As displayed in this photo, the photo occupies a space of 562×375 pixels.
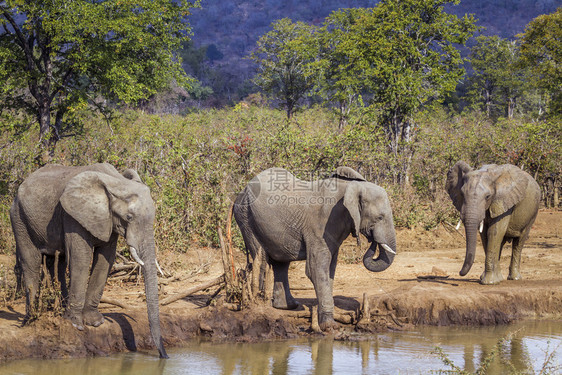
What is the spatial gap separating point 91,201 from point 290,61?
1741 inches

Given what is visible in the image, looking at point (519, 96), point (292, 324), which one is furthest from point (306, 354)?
point (519, 96)

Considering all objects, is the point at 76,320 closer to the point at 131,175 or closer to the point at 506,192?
the point at 131,175

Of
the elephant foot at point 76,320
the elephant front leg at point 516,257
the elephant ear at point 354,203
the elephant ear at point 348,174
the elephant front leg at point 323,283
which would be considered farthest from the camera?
the elephant front leg at point 516,257

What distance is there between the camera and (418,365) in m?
8.86

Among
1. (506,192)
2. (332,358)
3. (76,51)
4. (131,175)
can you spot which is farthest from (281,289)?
(76,51)

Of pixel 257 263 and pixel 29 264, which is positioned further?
pixel 257 263

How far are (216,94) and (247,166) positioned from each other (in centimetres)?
8260

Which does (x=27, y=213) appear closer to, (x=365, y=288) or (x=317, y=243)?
(x=317, y=243)

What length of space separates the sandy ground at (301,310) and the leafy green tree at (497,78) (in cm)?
4820

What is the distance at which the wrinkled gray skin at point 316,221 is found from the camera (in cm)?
941

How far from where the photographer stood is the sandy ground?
28.4 feet

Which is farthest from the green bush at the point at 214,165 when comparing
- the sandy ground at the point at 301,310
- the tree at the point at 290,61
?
the tree at the point at 290,61

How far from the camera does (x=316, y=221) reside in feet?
32.2

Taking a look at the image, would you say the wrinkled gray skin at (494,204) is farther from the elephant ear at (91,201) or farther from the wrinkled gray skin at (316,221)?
the elephant ear at (91,201)
